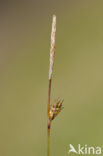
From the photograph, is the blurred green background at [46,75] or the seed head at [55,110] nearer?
the seed head at [55,110]

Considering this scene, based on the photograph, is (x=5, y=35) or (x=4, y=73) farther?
(x=5, y=35)

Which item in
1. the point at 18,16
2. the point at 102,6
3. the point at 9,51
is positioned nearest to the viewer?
the point at 102,6

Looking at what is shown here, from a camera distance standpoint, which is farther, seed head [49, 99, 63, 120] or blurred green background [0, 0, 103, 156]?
blurred green background [0, 0, 103, 156]

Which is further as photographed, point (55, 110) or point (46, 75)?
point (46, 75)

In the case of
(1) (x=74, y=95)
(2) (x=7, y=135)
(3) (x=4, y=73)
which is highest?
(3) (x=4, y=73)

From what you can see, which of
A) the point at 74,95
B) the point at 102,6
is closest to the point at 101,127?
the point at 74,95

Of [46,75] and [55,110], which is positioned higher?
[46,75]

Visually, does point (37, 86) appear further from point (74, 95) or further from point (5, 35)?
point (5, 35)

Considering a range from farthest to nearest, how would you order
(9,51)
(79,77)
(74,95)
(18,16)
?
(18,16) < (9,51) < (79,77) < (74,95)
